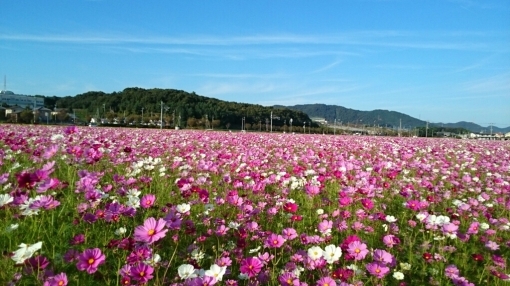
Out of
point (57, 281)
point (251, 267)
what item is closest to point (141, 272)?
point (57, 281)

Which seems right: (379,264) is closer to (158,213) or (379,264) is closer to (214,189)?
(158,213)

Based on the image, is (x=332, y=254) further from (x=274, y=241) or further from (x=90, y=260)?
(x=90, y=260)

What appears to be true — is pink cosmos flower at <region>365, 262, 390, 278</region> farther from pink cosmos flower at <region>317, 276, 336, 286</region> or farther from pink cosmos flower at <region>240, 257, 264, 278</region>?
pink cosmos flower at <region>240, 257, 264, 278</region>

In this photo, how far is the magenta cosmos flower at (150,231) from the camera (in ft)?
5.25

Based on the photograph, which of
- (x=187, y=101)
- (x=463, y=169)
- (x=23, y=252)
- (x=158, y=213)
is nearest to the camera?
(x=23, y=252)

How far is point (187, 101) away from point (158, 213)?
86.8 metres

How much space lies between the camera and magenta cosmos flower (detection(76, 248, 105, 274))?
1.47 metres

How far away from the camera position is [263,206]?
9.79 feet

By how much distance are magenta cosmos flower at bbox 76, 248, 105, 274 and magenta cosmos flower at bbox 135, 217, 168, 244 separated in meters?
0.16

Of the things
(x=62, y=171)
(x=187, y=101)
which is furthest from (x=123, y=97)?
(x=62, y=171)

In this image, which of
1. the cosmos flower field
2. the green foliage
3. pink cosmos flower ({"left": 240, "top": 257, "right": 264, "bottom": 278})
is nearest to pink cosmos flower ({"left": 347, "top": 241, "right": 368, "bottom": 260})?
the cosmos flower field

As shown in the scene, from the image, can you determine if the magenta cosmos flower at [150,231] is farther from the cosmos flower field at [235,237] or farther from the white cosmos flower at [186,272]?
the white cosmos flower at [186,272]

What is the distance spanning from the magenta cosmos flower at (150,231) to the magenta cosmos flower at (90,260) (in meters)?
0.16

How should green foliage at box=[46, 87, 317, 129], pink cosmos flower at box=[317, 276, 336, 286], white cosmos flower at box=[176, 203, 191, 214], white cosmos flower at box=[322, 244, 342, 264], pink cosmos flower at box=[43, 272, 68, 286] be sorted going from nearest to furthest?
pink cosmos flower at box=[43, 272, 68, 286] < pink cosmos flower at box=[317, 276, 336, 286] < white cosmos flower at box=[322, 244, 342, 264] < white cosmos flower at box=[176, 203, 191, 214] < green foliage at box=[46, 87, 317, 129]
